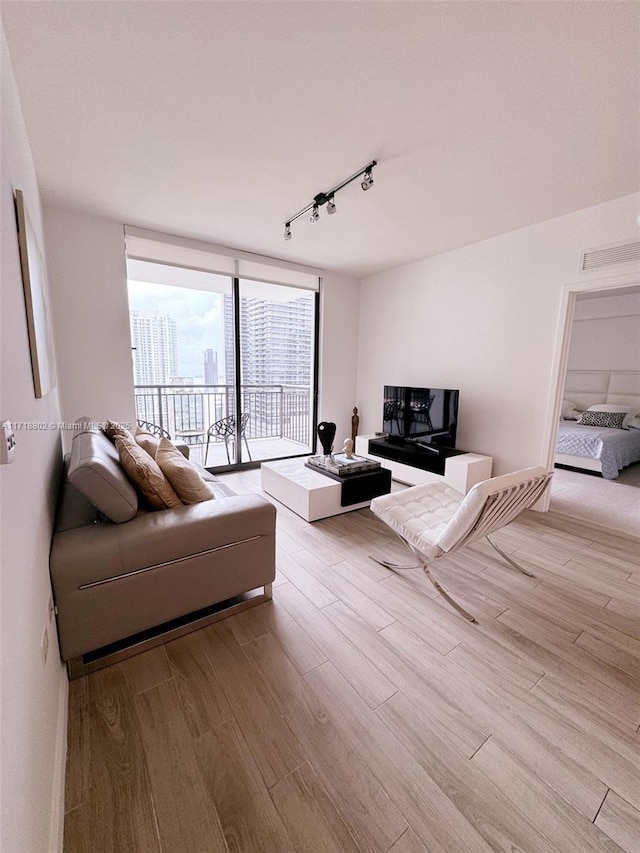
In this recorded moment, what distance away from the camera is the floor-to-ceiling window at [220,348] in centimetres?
376

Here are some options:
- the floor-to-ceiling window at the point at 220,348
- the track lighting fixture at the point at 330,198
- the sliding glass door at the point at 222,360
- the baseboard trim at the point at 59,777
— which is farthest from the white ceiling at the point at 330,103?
the baseboard trim at the point at 59,777

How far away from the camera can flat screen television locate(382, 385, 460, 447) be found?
364 cm

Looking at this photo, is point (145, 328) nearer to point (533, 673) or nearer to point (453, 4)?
point (453, 4)

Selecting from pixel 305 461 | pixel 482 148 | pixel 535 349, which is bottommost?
pixel 305 461

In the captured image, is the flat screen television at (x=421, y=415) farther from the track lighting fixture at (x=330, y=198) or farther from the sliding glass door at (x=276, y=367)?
the track lighting fixture at (x=330, y=198)

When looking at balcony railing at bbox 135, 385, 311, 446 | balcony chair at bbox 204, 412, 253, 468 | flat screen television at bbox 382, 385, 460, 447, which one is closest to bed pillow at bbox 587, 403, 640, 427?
flat screen television at bbox 382, 385, 460, 447

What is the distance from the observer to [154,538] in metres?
1.50

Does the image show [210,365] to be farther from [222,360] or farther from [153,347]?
[153,347]

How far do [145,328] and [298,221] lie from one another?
2.03m

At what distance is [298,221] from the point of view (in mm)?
3055

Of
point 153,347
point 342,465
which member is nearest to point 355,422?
point 342,465

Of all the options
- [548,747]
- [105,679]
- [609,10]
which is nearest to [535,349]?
[609,10]

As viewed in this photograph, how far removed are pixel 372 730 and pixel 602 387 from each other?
620cm

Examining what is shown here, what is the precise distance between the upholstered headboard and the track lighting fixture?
485 centimetres
